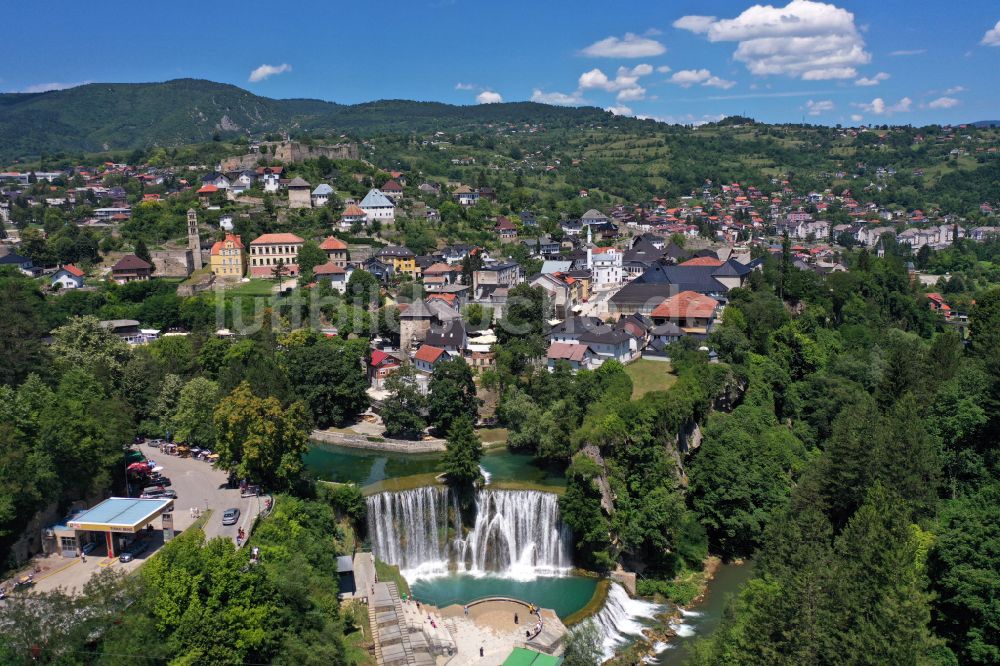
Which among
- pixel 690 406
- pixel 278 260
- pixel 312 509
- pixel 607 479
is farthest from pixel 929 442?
pixel 278 260

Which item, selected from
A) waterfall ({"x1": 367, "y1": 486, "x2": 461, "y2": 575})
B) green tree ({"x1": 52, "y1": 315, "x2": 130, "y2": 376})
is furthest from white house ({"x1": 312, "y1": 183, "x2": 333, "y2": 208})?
waterfall ({"x1": 367, "y1": 486, "x2": 461, "y2": 575})

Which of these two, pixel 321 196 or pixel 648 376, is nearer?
pixel 648 376

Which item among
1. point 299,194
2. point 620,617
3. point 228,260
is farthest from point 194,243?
point 620,617

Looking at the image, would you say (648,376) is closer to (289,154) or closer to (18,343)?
(18,343)

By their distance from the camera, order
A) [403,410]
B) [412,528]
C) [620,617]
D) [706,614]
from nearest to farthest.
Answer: [620,617] → [706,614] → [412,528] → [403,410]

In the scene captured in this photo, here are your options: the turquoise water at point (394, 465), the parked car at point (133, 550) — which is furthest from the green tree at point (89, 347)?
the parked car at point (133, 550)

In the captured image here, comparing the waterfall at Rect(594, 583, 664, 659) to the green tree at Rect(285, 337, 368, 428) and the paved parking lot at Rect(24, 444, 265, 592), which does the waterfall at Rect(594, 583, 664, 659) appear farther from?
the green tree at Rect(285, 337, 368, 428)

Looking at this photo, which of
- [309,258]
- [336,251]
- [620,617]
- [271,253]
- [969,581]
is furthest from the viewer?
[271,253]
